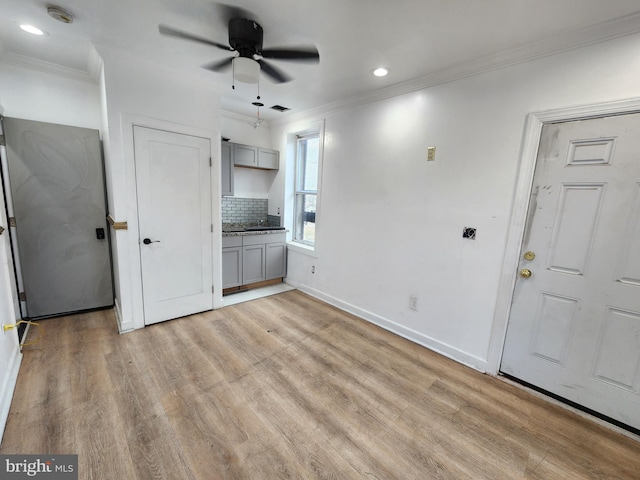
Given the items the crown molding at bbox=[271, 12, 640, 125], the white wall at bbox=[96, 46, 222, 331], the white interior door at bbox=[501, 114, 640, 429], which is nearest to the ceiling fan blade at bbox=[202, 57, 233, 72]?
the white wall at bbox=[96, 46, 222, 331]

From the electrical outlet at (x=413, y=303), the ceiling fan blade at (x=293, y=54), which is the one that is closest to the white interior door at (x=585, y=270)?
the electrical outlet at (x=413, y=303)

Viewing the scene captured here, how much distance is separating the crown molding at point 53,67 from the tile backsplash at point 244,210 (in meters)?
1.98

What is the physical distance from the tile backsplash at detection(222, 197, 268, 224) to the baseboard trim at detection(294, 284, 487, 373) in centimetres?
172

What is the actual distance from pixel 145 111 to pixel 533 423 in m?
4.03

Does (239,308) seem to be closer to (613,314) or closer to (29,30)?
(29,30)

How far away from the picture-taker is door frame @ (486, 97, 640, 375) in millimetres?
1752

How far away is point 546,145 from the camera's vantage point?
1.95 meters

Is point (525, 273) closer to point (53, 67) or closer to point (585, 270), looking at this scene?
point (585, 270)

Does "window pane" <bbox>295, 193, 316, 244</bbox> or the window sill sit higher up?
"window pane" <bbox>295, 193, 316, 244</bbox>

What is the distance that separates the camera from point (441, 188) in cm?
247

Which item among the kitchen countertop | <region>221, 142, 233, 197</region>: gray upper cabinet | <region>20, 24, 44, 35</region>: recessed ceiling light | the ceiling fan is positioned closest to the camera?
the ceiling fan

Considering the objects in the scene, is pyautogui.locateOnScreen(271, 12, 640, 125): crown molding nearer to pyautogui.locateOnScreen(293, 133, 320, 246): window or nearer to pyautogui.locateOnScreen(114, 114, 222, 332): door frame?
pyautogui.locateOnScreen(293, 133, 320, 246): window

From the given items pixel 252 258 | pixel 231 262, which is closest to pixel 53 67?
pixel 231 262

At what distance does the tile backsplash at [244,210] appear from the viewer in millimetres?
4238
